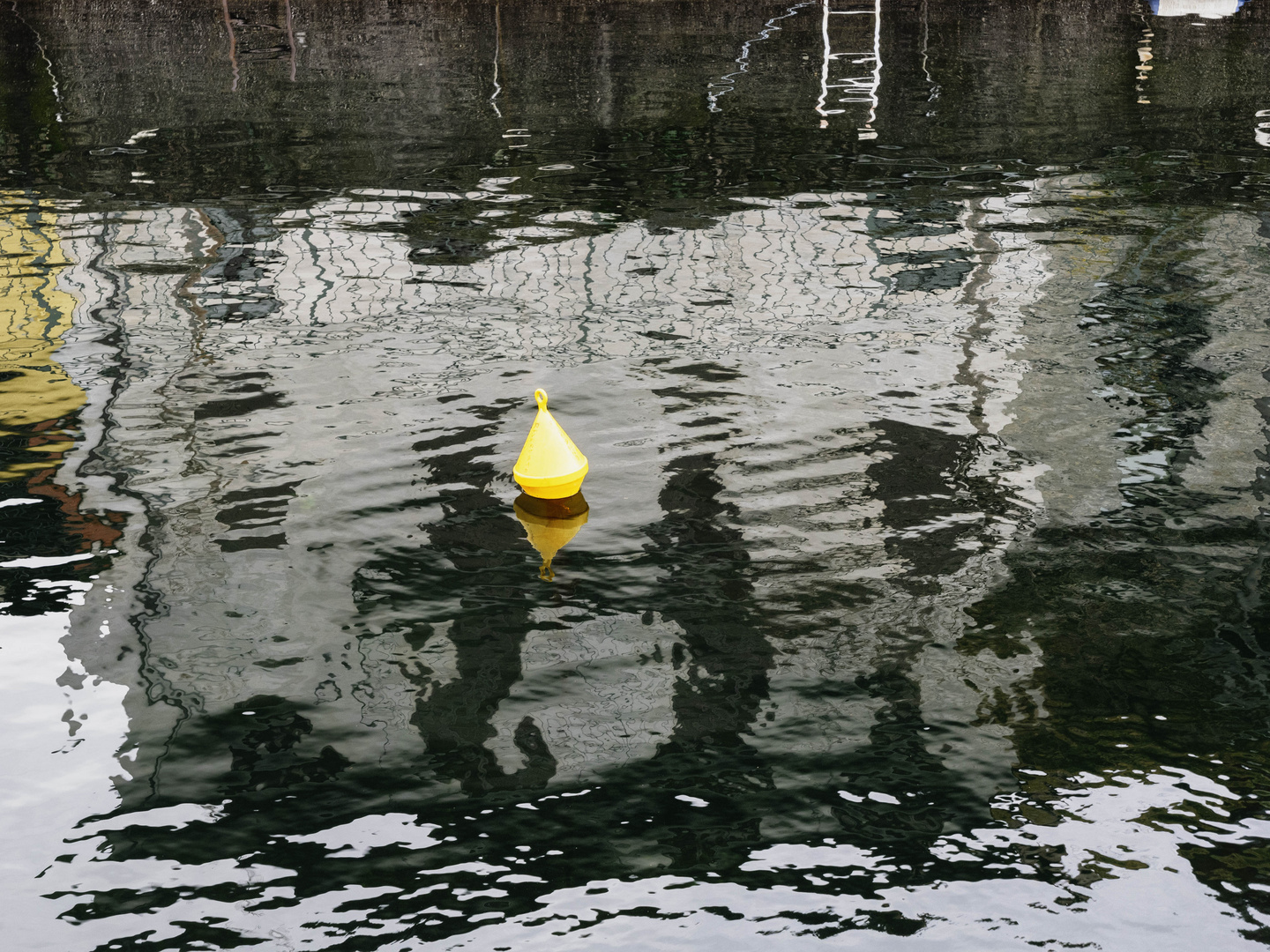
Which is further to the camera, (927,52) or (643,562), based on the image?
(927,52)


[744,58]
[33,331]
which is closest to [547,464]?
[33,331]

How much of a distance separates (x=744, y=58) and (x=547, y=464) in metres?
20.0

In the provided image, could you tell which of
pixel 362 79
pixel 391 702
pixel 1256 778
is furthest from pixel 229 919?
pixel 362 79

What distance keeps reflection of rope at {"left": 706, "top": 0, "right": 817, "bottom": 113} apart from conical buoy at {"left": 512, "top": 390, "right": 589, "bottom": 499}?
13.4 metres

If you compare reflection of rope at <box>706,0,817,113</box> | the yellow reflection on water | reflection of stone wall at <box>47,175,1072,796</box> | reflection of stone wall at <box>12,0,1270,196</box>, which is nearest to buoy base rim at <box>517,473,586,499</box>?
reflection of stone wall at <box>47,175,1072,796</box>

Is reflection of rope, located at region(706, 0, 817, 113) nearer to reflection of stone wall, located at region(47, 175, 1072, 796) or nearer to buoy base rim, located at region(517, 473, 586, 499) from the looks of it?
reflection of stone wall, located at region(47, 175, 1072, 796)

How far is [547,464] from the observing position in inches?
279

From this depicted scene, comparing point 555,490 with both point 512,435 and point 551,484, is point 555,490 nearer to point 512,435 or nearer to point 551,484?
point 551,484

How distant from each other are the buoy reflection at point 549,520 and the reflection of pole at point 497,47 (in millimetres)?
12943

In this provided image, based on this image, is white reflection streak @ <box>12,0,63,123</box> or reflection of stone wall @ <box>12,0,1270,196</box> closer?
reflection of stone wall @ <box>12,0,1270,196</box>

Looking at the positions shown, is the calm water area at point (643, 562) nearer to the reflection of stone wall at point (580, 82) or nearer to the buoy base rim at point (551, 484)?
the buoy base rim at point (551, 484)

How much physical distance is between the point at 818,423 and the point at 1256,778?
3.79 meters

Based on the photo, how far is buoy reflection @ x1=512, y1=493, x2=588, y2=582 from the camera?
6.79m

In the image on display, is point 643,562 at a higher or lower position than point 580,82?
lower
